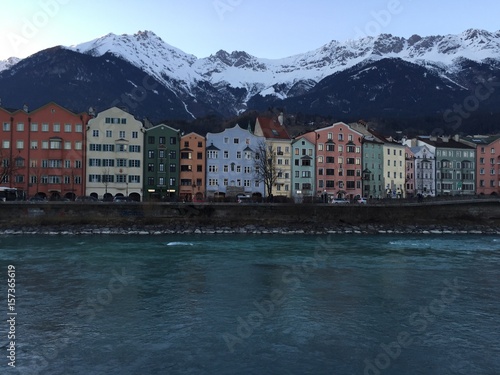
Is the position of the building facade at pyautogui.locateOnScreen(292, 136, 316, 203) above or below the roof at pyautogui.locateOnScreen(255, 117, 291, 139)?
below

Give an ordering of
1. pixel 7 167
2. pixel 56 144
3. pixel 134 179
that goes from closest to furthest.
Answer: pixel 7 167 < pixel 56 144 < pixel 134 179

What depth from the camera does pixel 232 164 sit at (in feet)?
267

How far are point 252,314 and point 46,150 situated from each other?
65457 millimetres

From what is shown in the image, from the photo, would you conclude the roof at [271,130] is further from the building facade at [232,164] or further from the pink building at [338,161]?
the pink building at [338,161]

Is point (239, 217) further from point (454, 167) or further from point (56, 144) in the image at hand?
Result: point (454, 167)

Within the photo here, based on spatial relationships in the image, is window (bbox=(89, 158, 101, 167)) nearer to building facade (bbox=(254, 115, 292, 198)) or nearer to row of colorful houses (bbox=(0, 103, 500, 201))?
row of colorful houses (bbox=(0, 103, 500, 201))

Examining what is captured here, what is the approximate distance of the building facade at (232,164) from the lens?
264ft

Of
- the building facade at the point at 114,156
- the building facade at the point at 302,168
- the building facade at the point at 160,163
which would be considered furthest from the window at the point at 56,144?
the building facade at the point at 302,168

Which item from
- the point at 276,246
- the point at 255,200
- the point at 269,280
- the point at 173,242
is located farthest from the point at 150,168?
the point at 269,280

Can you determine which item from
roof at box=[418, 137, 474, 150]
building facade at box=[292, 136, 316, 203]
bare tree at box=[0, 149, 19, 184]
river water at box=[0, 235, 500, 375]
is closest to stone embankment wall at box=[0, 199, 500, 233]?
bare tree at box=[0, 149, 19, 184]

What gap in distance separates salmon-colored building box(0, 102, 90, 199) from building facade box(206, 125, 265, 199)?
2144 cm

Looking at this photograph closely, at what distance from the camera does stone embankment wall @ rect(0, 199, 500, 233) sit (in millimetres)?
55000

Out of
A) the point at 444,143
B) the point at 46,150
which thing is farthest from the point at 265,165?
the point at 444,143

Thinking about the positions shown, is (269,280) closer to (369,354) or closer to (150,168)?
(369,354)
